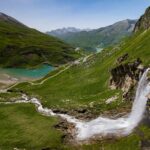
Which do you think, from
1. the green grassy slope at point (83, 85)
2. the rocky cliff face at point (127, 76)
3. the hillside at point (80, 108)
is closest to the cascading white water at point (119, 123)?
the hillside at point (80, 108)

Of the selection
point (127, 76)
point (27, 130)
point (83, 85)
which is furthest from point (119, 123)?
point (83, 85)

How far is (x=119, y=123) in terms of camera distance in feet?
185

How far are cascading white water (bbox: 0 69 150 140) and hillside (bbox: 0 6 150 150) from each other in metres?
1.42

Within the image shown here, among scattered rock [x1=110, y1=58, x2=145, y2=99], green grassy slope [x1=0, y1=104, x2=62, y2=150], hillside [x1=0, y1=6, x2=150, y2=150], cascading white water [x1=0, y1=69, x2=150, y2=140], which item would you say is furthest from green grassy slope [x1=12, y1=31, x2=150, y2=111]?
green grassy slope [x1=0, y1=104, x2=62, y2=150]

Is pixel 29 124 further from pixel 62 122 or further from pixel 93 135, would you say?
pixel 93 135

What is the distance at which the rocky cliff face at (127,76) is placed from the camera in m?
65.2

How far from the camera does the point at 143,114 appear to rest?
5366cm

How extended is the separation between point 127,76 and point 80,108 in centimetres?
1148

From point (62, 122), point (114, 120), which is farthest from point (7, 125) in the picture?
point (114, 120)

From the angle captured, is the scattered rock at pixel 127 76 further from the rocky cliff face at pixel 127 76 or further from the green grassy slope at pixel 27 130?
the green grassy slope at pixel 27 130

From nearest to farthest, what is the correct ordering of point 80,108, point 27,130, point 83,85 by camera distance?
point 27,130 → point 80,108 → point 83,85

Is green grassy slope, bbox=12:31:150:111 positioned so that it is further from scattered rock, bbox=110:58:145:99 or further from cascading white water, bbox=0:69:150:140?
cascading white water, bbox=0:69:150:140

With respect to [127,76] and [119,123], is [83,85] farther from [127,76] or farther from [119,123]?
[119,123]

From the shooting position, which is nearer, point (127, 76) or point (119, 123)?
point (119, 123)
